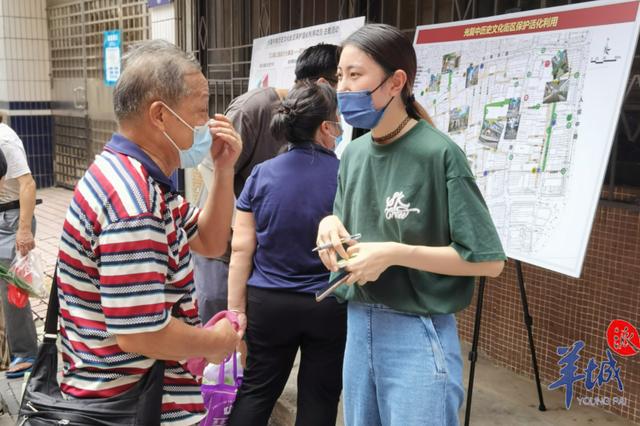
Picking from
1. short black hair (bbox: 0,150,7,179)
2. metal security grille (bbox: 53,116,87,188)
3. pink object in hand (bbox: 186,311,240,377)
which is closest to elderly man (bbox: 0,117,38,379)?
short black hair (bbox: 0,150,7,179)

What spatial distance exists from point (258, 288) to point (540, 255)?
3.88 feet

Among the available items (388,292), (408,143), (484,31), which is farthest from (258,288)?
(484,31)

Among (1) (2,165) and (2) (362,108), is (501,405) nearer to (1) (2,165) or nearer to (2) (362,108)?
(2) (362,108)

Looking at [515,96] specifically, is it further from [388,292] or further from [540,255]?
[388,292]

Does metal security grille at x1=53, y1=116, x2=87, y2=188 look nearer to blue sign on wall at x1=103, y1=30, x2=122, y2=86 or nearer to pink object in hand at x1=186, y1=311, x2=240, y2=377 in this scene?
blue sign on wall at x1=103, y1=30, x2=122, y2=86

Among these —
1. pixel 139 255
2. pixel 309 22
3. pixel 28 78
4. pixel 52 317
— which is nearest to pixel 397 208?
pixel 139 255

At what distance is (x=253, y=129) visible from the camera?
3.24m

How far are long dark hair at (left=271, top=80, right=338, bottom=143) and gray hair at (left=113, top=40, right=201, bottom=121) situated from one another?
0.88 meters

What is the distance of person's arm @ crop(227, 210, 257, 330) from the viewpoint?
288cm

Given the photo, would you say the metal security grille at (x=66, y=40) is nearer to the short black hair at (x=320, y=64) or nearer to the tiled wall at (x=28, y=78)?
the tiled wall at (x=28, y=78)

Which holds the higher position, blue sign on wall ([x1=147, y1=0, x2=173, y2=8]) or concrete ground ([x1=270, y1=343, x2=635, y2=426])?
blue sign on wall ([x1=147, y1=0, x2=173, y2=8])

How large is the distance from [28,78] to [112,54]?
280cm

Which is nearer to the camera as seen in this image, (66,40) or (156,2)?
(156,2)

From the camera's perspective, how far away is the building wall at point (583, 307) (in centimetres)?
342
